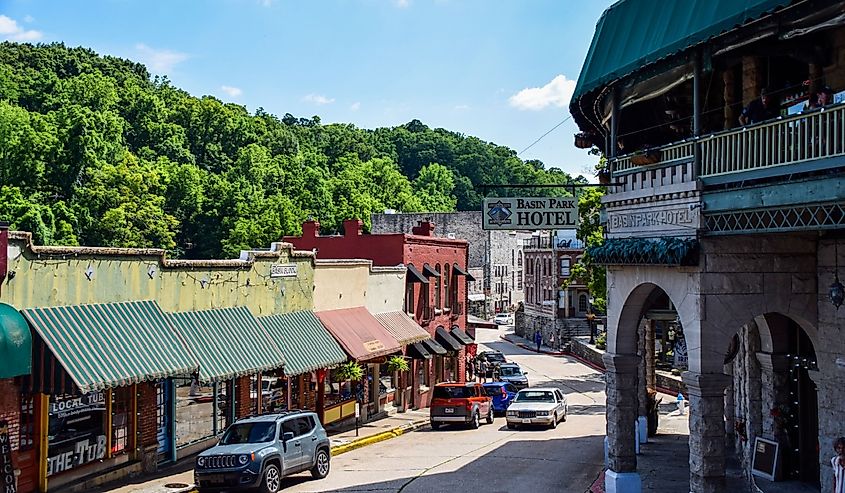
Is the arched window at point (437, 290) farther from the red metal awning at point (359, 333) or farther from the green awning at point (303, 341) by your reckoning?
the green awning at point (303, 341)

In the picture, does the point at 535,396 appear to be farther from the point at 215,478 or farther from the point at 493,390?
the point at 215,478

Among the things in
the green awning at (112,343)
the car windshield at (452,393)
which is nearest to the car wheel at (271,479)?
the green awning at (112,343)

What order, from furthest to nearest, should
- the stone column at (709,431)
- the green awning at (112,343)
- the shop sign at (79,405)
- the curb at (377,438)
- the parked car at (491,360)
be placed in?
the parked car at (491,360), the curb at (377,438), the shop sign at (79,405), the green awning at (112,343), the stone column at (709,431)

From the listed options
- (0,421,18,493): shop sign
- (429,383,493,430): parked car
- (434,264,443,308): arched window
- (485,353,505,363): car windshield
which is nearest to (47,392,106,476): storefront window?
(0,421,18,493): shop sign

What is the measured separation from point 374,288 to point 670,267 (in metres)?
21.0

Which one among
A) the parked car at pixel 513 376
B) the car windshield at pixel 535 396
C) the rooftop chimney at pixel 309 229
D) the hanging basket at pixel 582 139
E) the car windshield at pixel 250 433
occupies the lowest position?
the parked car at pixel 513 376

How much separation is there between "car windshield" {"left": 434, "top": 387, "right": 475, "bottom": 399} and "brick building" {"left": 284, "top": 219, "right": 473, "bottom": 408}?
471cm

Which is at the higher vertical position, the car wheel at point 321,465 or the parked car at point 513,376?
the car wheel at point 321,465

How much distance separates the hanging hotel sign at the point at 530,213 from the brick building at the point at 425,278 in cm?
2088

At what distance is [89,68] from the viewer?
125 m

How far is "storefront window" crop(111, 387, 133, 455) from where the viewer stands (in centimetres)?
2108

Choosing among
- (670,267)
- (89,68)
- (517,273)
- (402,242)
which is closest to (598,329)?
(517,273)

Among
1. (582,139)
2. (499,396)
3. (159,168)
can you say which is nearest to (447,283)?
(499,396)

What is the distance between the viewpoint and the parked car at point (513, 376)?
4669 cm
